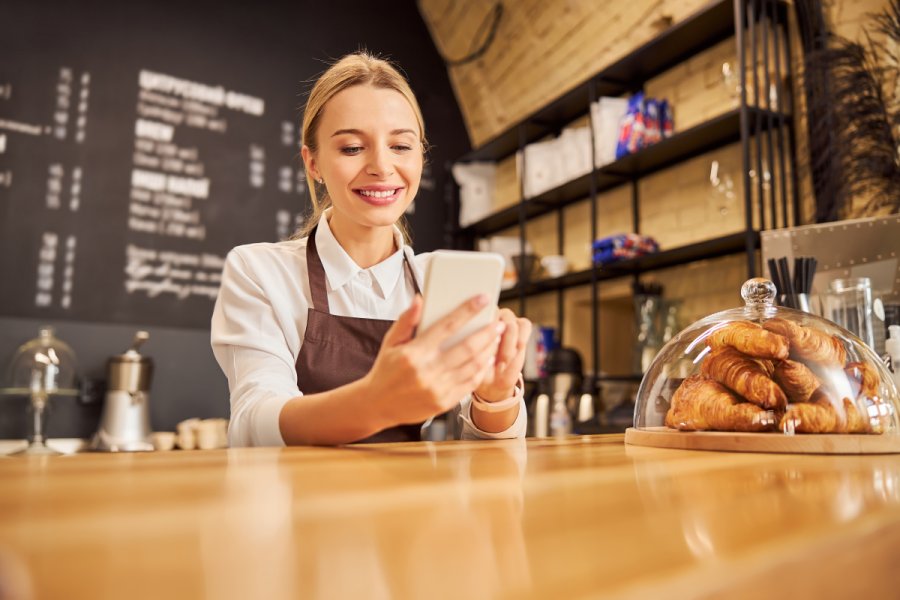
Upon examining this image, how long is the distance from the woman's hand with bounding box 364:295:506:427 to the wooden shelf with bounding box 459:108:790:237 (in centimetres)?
259

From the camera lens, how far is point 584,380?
3678 mm

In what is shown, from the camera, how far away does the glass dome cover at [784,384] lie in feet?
2.94

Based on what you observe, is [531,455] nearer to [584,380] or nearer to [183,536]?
[183,536]

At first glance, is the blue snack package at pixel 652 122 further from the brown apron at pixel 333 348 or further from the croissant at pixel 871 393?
the croissant at pixel 871 393

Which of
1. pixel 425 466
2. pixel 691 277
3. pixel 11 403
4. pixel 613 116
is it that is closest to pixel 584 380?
pixel 691 277

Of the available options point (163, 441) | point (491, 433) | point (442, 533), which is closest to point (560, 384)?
point (163, 441)

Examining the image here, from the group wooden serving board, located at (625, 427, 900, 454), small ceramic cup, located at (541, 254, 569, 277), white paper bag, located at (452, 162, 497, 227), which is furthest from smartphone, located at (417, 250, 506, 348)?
white paper bag, located at (452, 162, 497, 227)

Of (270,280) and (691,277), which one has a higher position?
(691,277)

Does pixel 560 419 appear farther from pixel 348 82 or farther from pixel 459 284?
pixel 459 284

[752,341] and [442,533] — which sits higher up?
[752,341]

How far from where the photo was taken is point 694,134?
10.3 ft

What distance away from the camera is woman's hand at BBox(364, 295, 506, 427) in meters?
0.71

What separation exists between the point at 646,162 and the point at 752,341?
9.19 feet

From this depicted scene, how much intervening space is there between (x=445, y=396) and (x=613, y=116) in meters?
3.22
